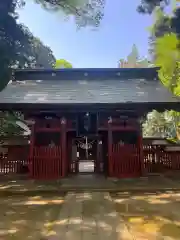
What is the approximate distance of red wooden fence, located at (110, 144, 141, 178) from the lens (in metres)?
11.2

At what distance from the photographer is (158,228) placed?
4.95m

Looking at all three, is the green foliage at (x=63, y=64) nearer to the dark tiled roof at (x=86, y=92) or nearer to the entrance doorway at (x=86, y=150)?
the dark tiled roof at (x=86, y=92)

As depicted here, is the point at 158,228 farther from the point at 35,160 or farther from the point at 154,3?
the point at 154,3

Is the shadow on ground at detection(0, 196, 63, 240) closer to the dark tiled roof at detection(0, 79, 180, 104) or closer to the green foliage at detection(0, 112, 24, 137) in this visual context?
the dark tiled roof at detection(0, 79, 180, 104)

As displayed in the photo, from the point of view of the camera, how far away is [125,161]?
11.2 metres

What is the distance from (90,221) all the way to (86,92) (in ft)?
26.2

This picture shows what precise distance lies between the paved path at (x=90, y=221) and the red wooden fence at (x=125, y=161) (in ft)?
11.9

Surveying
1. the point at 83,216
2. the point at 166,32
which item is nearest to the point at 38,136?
the point at 83,216

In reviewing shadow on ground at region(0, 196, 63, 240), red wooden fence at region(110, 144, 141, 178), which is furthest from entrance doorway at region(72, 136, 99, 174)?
shadow on ground at region(0, 196, 63, 240)

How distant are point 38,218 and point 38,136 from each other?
6.86 m

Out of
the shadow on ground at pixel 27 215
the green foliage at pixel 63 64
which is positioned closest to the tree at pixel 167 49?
the shadow on ground at pixel 27 215

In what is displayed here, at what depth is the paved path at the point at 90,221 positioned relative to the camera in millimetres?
4496

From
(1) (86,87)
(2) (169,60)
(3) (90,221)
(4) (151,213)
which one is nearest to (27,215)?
(3) (90,221)

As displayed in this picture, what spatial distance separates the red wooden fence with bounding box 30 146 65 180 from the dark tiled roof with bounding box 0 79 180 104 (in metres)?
2.32
